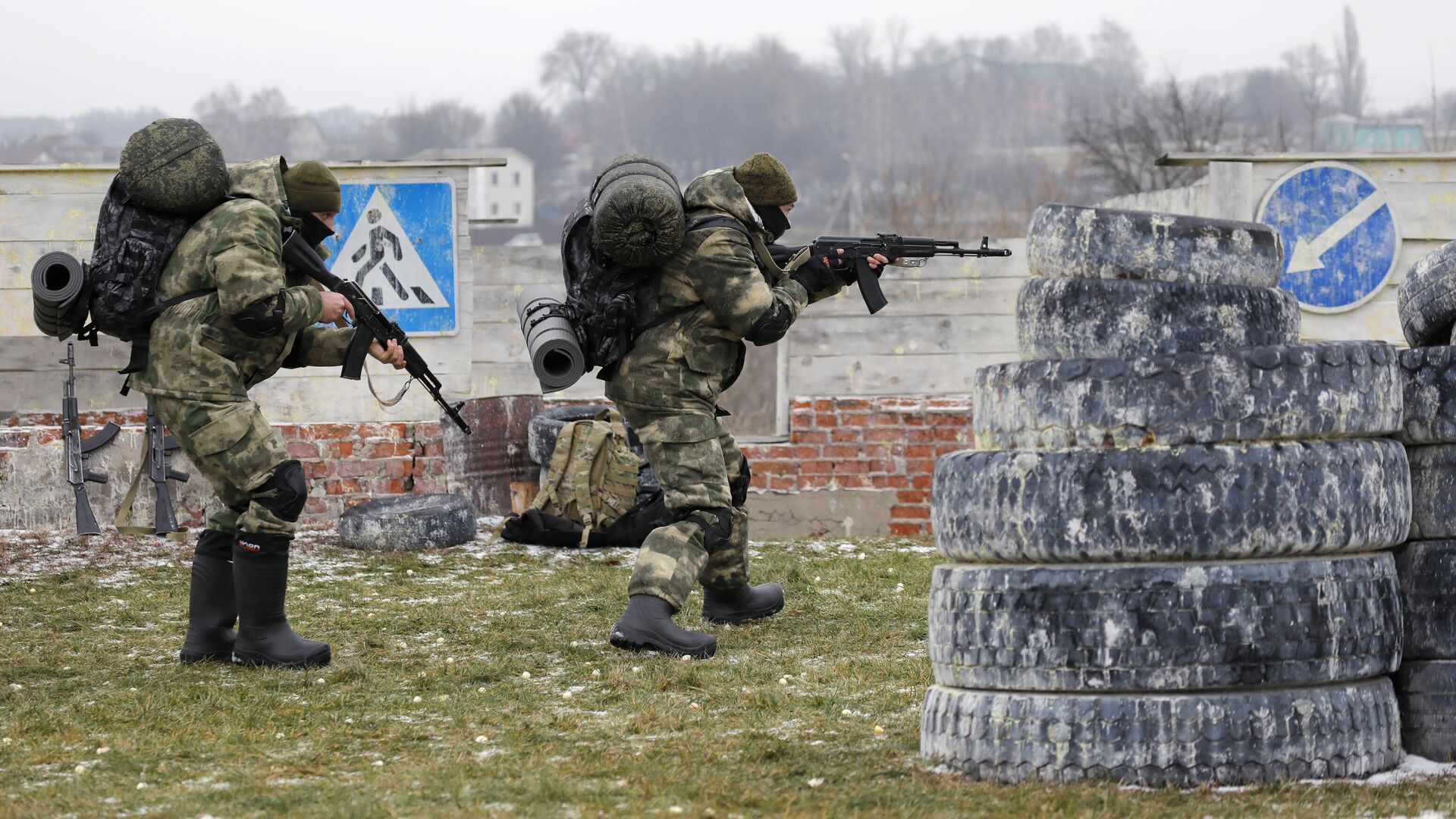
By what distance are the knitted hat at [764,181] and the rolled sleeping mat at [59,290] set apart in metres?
2.42

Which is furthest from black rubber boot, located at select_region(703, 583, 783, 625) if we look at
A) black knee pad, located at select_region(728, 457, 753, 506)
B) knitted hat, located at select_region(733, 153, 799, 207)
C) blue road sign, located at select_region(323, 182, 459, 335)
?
blue road sign, located at select_region(323, 182, 459, 335)

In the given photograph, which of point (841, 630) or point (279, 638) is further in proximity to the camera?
point (841, 630)

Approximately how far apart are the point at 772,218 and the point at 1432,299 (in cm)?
280

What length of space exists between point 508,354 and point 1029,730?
7420mm

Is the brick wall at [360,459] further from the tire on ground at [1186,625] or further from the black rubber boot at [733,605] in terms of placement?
the tire on ground at [1186,625]

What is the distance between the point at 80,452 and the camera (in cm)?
913

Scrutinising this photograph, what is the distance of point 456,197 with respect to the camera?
10.0 meters

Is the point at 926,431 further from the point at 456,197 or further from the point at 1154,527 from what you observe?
the point at 1154,527

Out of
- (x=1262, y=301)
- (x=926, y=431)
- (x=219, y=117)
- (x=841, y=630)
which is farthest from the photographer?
(x=219, y=117)

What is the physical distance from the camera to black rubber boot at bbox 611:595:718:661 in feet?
17.8

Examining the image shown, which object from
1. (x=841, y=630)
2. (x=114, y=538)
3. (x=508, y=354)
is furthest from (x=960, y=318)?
(x=114, y=538)

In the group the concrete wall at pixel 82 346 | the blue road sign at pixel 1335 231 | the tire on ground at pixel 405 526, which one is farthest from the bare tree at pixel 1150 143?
the tire on ground at pixel 405 526

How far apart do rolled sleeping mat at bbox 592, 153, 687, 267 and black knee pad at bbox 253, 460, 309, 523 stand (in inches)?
53.4

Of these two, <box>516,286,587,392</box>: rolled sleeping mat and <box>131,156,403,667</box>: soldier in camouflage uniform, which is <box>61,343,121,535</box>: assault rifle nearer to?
<box>131,156,403,667</box>: soldier in camouflage uniform
